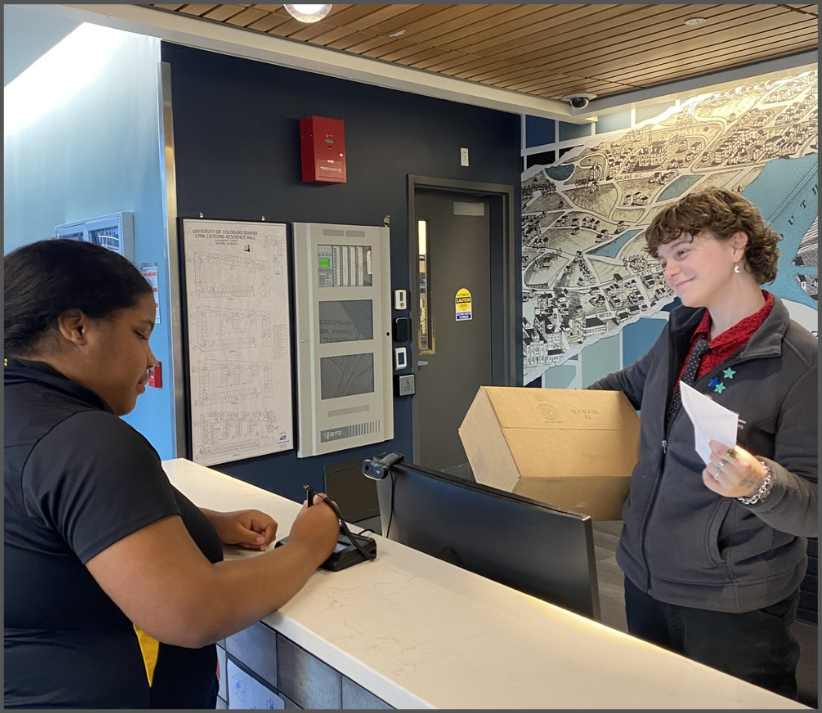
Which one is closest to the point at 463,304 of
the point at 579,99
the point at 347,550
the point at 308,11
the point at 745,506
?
the point at 579,99

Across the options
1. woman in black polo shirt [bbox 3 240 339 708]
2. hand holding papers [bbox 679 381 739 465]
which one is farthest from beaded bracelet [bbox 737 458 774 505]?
woman in black polo shirt [bbox 3 240 339 708]

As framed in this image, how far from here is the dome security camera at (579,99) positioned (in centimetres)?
426

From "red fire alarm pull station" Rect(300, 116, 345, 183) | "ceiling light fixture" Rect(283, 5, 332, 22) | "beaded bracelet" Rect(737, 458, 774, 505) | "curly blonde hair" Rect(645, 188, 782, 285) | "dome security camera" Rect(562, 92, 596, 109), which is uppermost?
"dome security camera" Rect(562, 92, 596, 109)

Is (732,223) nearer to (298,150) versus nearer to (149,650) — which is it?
(149,650)

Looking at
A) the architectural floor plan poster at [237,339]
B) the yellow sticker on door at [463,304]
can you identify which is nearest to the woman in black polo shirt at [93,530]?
the architectural floor plan poster at [237,339]

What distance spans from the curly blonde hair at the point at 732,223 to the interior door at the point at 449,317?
3091 millimetres

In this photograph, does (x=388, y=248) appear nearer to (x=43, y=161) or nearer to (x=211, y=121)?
(x=211, y=121)

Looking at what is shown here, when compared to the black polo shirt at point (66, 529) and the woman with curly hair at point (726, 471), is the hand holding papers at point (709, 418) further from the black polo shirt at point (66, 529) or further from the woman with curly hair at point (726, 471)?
Answer: the black polo shirt at point (66, 529)

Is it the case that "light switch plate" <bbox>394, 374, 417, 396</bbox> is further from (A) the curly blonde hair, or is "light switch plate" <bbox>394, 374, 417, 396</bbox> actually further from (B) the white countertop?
(B) the white countertop

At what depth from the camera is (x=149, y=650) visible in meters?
1.02

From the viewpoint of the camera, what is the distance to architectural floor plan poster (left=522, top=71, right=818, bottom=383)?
12.0 ft

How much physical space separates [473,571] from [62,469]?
77 centimetres

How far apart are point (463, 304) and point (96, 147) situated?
2600 mm

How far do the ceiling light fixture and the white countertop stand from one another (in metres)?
2.16
